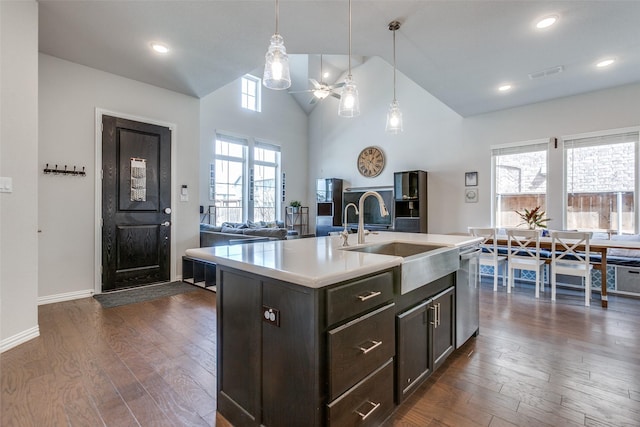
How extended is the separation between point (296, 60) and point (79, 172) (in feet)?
19.0

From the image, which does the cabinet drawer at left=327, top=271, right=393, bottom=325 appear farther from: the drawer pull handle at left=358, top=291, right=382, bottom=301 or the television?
the television

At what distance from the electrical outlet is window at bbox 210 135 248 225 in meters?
5.70

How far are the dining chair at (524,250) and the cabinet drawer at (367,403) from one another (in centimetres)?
341

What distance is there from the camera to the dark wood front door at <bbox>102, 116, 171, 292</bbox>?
3.96 metres

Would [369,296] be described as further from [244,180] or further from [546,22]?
[244,180]

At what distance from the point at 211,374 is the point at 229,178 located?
18.1ft

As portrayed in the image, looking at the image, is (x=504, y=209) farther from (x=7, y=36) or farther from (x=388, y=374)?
(x=7, y=36)

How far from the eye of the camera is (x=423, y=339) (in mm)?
1783

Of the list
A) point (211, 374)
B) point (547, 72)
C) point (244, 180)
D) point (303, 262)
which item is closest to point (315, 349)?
point (303, 262)

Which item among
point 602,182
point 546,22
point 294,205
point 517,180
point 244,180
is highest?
point 546,22

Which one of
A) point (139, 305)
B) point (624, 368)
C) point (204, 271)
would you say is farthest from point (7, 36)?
point (624, 368)

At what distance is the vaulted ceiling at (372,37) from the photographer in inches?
106

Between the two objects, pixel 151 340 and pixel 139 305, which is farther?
pixel 139 305

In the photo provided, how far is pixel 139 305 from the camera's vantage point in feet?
11.3
